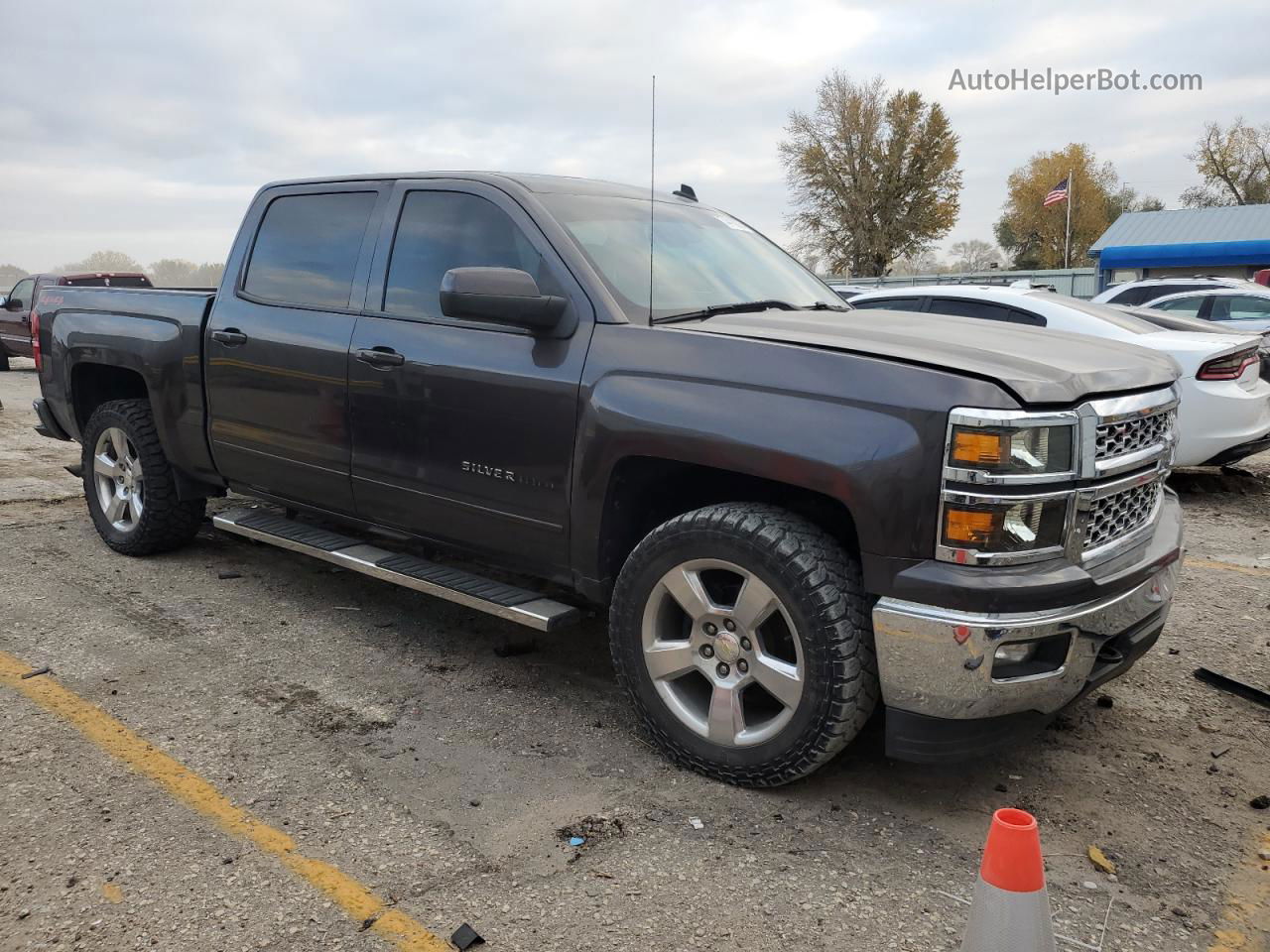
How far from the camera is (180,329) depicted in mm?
4988

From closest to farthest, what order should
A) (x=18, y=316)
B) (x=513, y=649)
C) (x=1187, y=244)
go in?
(x=513, y=649)
(x=18, y=316)
(x=1187, y=244)

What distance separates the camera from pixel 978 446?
2.62 m

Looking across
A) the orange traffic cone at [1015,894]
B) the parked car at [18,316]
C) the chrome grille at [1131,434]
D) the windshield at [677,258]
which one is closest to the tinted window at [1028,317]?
the windshield at [677,258]

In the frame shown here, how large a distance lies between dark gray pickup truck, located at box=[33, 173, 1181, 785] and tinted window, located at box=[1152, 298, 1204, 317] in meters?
11.5

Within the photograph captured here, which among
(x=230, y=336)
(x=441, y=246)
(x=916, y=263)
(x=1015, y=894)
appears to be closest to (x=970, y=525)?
(x=1015, y=894)

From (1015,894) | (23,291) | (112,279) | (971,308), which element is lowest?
(1015,894)

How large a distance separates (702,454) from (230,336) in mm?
2705

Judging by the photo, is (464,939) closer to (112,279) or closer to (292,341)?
(292,341)

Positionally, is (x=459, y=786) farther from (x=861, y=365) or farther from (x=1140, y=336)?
(x=1140, y=336)

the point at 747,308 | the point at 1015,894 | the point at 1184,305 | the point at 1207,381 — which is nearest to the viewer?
the point at 1015,894

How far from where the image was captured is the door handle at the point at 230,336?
464 centimetres

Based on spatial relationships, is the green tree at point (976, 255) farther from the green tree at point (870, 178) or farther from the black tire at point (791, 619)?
the black tire at point (791, 619)

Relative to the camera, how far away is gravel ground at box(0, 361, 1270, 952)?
8.22 feet

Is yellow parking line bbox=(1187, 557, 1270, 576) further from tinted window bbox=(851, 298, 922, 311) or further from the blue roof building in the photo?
the blue roof building
